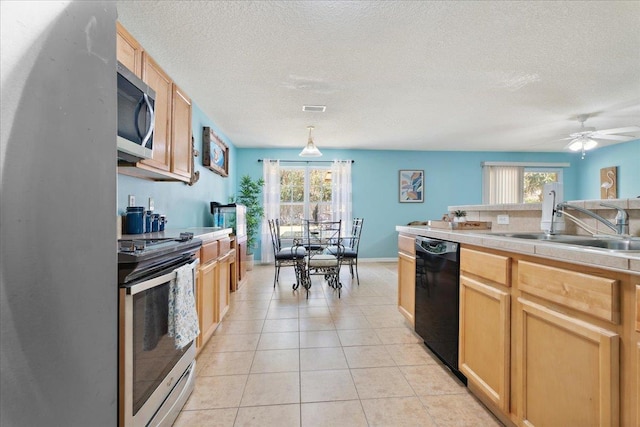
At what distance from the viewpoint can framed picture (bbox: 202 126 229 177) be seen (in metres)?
3.74

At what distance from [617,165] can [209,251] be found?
740 centimetres

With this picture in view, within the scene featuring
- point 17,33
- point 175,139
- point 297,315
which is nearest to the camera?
point 17,33

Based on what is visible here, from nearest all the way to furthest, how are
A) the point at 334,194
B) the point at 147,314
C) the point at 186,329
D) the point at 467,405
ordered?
the point at 147,314 < the point at 186,329 < the point at 467,405 < the point at 334,194

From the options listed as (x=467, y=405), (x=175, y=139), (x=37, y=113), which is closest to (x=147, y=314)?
(x=37, y=113)

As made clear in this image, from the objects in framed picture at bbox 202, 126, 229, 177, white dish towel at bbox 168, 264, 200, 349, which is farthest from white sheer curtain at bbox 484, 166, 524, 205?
white dish towel at bbox 168, 264, 200, 349

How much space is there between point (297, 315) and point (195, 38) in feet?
8.36

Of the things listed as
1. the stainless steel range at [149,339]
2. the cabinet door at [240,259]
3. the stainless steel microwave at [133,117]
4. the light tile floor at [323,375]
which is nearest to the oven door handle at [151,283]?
the stainless steel range at [149,339]

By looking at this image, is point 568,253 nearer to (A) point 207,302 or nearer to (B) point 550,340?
(B) point 550,340

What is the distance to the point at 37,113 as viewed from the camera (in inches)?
18.4

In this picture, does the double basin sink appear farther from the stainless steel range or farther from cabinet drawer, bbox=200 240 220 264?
cabinet drawer, bbox=200 240 220 264

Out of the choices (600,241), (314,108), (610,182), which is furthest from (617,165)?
(314,108)

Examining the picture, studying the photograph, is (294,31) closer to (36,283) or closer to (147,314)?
(147,314)

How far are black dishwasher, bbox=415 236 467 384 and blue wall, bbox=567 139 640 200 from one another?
17.0ft

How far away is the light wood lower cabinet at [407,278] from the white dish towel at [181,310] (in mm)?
1619
